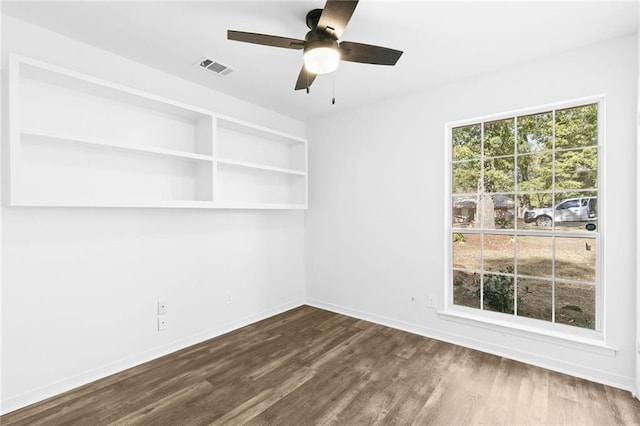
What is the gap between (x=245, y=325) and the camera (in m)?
3.54

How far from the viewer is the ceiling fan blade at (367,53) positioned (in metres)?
1.90

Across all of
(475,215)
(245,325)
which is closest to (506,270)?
(475,215)

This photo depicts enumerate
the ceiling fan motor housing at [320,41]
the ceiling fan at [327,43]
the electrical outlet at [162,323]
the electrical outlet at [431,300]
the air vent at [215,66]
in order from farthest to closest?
the electrical outlet at [431,300] < the electrical outlet at [162,323] < the air vent at [215,66] < the ceiling fan motor housing at [320,41] < the ceiling fan at [327,43]

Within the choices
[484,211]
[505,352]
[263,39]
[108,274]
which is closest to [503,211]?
[484,211]

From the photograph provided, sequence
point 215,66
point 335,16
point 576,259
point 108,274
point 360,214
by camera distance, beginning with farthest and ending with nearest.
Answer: point 360,214 → point 215,66 → point 576,259 → point 108,274 → point 335,16

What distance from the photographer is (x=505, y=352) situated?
279 centimetres

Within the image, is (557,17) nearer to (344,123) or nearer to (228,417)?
(344,123)

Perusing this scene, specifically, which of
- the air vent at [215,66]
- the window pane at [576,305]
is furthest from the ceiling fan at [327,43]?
the window pane at [576,305]

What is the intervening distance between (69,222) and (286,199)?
232cm

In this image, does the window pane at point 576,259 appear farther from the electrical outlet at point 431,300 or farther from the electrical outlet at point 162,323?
the electrical outlet at point 162,323

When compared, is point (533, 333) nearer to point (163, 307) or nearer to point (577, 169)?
point (577, 169)

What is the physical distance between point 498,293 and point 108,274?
3425mm

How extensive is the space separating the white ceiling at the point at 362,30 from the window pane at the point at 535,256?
60.8 inches

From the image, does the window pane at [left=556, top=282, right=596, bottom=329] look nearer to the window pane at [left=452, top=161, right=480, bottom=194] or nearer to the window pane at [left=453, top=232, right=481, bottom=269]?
the window pane at [left=453, top=232, right=481, bottom=269]
